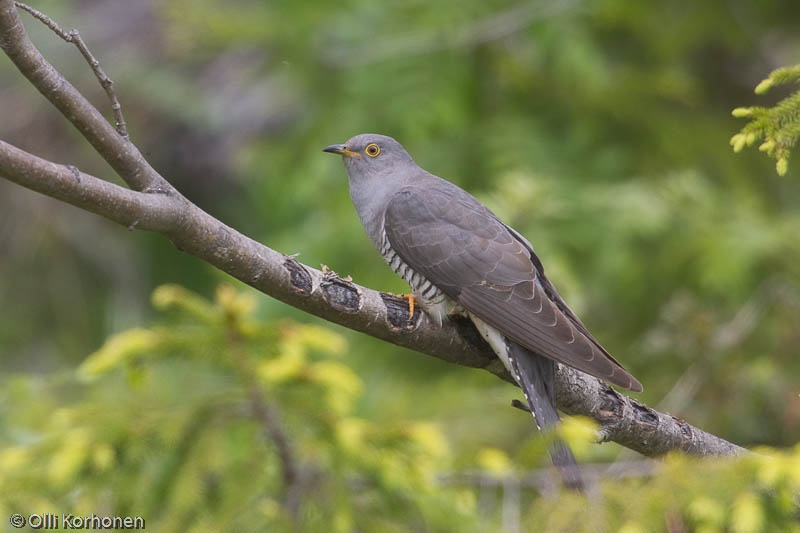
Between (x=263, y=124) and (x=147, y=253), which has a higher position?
(x=263, y=124)

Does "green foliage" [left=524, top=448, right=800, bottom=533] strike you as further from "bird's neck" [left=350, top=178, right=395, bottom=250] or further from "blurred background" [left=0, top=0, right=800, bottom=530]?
"bird's neck" [left=350, top=178, right=395, bottom=250]

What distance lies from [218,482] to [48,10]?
4.94 metres

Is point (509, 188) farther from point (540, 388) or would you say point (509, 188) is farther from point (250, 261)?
point (250, 261)

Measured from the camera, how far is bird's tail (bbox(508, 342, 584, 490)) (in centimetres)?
293

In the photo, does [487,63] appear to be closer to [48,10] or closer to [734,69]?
[734,69]

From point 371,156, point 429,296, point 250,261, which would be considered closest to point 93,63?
point 250,261

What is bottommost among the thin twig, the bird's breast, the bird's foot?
the bird's breast

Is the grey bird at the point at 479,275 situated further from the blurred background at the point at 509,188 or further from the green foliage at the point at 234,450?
the blurred background at the point at 509,188

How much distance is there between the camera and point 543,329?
11.0 feet

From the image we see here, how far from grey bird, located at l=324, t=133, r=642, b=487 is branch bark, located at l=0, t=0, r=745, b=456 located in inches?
3.8

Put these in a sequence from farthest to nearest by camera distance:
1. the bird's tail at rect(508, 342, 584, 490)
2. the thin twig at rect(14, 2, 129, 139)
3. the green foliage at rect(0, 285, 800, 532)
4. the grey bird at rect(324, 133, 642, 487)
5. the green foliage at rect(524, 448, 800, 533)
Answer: the green foliage at rect(0, 285, 800, 532) < the grey bird at rect(324, 133, 642, 487) < the bird's tail at rect(508, 342, 584, 490) < the thin twig at rect(14, 2, 129, 139) < the green foliage at rect(524, 448, 800, 533)

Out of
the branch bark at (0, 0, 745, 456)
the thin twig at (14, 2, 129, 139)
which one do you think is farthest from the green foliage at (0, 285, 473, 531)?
the thin twig at (14, 2, 129, 139)

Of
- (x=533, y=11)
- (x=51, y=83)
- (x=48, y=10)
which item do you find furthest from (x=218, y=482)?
(x=48, y=10)

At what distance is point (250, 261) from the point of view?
2.49m
